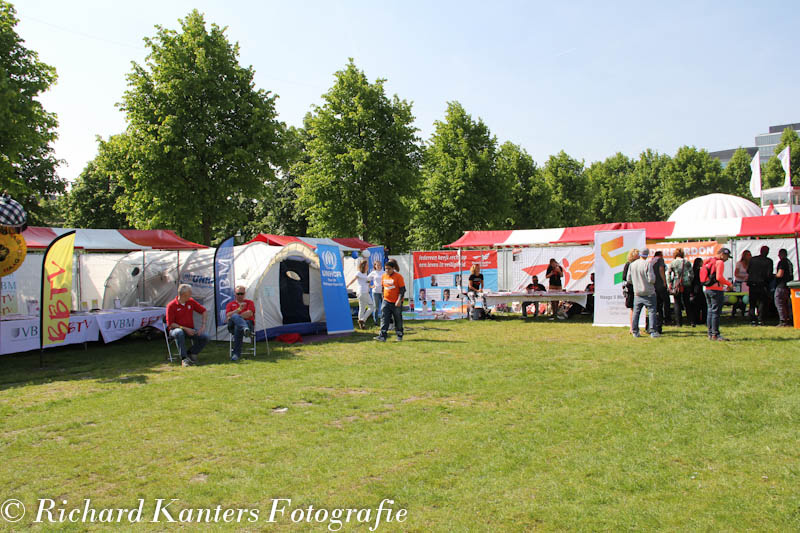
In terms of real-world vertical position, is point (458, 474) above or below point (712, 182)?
below

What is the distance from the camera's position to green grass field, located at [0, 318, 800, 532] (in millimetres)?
3785

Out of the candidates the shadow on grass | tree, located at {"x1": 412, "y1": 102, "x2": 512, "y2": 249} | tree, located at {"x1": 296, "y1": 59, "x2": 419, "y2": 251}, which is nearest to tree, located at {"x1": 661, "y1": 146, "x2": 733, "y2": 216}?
tree, located at {"x1": 412, "y1": 102, "x2": 512, "y2": 249}

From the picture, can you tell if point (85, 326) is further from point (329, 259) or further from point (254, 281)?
point (329, 259)

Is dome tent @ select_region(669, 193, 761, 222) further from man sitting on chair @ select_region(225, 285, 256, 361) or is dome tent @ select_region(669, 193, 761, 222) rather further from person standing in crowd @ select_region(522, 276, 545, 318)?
man sitting on chair @ select_region(225, 285, 256, 361)

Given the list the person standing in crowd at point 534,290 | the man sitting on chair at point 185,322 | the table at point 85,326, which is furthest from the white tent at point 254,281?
the person standing in crowd at point 534,290

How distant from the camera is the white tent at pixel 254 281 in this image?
12.4m

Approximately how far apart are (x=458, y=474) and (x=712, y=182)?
54.3 m

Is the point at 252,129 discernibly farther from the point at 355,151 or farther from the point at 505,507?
the point at 505,507

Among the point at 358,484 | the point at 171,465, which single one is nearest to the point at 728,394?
the point at 358,484

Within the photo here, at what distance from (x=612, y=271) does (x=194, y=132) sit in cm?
1364

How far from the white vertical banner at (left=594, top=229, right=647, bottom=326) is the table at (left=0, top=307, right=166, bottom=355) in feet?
35.0

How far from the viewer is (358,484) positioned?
4.24 m

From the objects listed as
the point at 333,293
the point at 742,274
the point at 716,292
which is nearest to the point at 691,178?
the point at 742,274

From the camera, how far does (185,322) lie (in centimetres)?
1032
